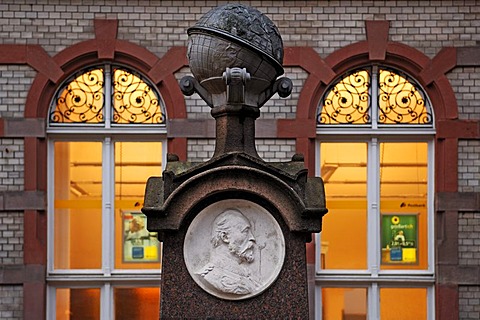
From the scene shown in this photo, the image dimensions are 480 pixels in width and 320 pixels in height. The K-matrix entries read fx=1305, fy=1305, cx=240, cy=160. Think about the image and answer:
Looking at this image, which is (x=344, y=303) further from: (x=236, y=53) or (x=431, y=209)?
(x=236, y=53)

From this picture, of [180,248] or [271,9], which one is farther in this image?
[271,9]

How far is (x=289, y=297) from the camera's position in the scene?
9.62 metres

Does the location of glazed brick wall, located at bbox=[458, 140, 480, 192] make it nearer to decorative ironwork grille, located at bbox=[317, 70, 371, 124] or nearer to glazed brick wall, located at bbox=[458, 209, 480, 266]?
glazed brick wall, located at bbox=[458, 209, 480, 266]

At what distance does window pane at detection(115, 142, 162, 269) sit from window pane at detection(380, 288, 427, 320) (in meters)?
2.74

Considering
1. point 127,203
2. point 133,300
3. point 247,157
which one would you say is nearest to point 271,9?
point 127,203

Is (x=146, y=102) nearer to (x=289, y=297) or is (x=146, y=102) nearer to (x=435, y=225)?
(x=435, y=225)

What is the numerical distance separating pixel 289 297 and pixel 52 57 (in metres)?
6.72

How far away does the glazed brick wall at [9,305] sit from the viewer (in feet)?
49.7

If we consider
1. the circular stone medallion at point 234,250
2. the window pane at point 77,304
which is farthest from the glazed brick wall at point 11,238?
the circular stone medallion at point 234,250

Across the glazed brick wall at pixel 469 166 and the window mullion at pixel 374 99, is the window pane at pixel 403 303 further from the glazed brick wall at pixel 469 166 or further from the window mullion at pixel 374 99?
the window mullion at pixel 374 99

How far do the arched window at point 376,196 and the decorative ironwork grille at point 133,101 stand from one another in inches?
77.9

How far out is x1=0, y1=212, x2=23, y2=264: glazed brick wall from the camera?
15.2 m

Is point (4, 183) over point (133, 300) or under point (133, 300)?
over

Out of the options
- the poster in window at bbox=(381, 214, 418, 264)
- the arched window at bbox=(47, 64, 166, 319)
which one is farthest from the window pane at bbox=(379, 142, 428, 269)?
the arched window at bbox=(47, 64, 166, 319)
